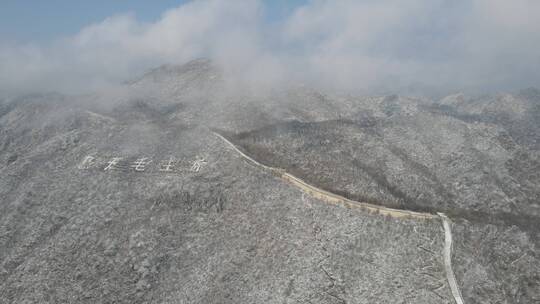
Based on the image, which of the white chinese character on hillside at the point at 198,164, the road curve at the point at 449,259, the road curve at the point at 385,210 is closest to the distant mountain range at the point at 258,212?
the white chinese character on hillside at the point at 198,164

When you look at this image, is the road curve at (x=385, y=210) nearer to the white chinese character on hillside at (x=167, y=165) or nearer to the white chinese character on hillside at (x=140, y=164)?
the white chinese character on hillside at (x=167, y=165)

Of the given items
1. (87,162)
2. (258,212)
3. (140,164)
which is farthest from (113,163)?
(258,212)

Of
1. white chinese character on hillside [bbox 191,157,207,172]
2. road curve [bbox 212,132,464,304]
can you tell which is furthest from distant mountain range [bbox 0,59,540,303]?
road curve [bbox 212,132,464,304]

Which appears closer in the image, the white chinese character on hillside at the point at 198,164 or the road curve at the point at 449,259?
the road curve at the point at 449,259

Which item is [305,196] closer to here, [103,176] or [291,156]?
[291,156]

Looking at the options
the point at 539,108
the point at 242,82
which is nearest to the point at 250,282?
the point at 242,82

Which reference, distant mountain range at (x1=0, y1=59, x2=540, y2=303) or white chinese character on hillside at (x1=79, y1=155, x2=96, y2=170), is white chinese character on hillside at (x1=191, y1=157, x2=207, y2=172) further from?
white chinese character on hillside at (x1=79, y1=155, x2=96, y2=170)
